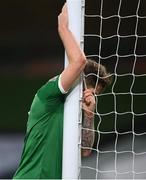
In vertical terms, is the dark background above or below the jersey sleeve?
below

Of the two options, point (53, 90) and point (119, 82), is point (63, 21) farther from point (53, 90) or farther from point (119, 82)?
point (119, 82)

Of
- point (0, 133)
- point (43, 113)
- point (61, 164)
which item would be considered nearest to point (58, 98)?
point (43, 113)

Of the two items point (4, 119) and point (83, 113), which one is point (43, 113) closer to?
point (83, 113)

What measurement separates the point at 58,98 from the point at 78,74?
0.07 m

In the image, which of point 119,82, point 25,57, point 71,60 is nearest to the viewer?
point 71,60

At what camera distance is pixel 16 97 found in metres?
2.82

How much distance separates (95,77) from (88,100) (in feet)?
0.20

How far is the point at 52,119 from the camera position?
45.3 inches

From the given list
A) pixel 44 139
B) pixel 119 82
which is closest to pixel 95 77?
pixel 44 139

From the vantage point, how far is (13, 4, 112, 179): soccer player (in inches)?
43.2

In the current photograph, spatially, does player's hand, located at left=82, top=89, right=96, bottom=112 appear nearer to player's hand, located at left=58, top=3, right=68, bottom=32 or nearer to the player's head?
the player's head

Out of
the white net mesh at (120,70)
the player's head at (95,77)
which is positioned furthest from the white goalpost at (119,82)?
the player's head at (95,77)

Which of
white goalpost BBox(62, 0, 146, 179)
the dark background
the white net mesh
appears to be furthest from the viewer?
the dark background

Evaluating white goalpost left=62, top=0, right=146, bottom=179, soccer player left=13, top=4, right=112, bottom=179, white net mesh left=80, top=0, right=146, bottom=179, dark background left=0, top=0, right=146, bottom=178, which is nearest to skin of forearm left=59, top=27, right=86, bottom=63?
soccer player left=13, top=4, right=112, bottom=179
